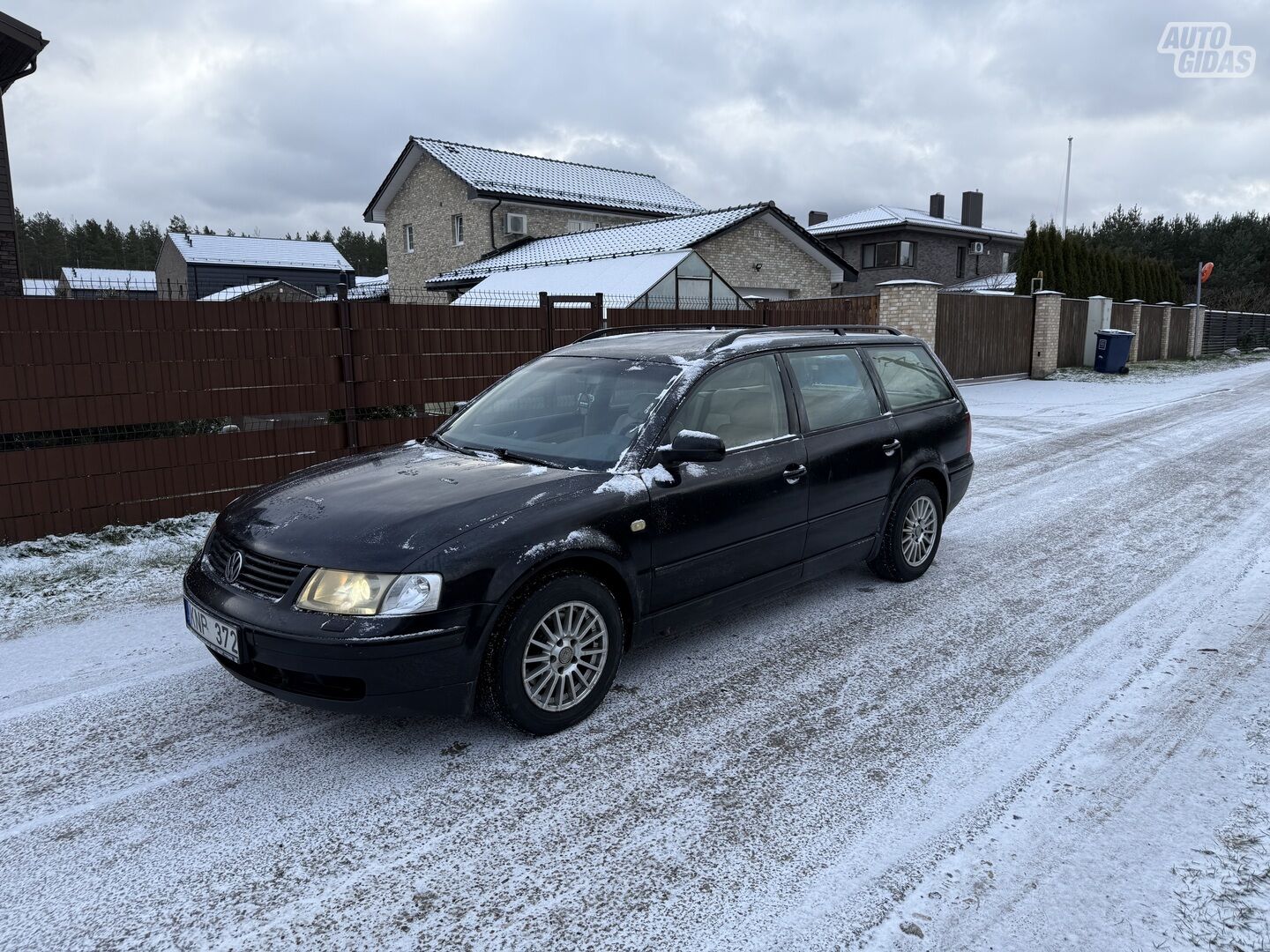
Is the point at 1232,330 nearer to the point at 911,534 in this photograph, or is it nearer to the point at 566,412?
the point at 911,534

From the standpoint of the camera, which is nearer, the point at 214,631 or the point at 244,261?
the point at 214,631

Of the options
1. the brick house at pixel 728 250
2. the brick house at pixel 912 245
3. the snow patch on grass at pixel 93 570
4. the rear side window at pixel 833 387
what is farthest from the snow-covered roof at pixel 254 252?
the rear side window at pixel 833 387

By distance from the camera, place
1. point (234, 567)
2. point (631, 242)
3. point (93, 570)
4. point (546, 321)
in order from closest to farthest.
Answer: point (234, 567), point (93, 570), point (546, 321), point (631, 242)

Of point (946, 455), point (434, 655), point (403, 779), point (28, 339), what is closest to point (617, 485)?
point (434, 655)

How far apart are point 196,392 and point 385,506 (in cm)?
468

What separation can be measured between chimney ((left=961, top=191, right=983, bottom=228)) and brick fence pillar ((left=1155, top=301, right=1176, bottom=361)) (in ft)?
72.2

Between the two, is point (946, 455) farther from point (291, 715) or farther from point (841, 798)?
point (291, 715)

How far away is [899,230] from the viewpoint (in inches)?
1654

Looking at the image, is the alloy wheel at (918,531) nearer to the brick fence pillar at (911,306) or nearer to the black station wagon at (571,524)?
the black station wagon at (571,524)

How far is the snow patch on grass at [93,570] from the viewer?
5223mm

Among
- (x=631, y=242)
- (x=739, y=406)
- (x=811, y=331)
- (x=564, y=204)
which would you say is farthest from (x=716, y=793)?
(x=564, y=204)

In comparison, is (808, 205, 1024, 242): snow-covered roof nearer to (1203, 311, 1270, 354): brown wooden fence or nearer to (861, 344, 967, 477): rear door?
(1203, 311, 1270, 354): brown wooden fence

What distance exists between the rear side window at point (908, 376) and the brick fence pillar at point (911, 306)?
12912 millimetres

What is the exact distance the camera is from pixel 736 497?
4180 millimetres
